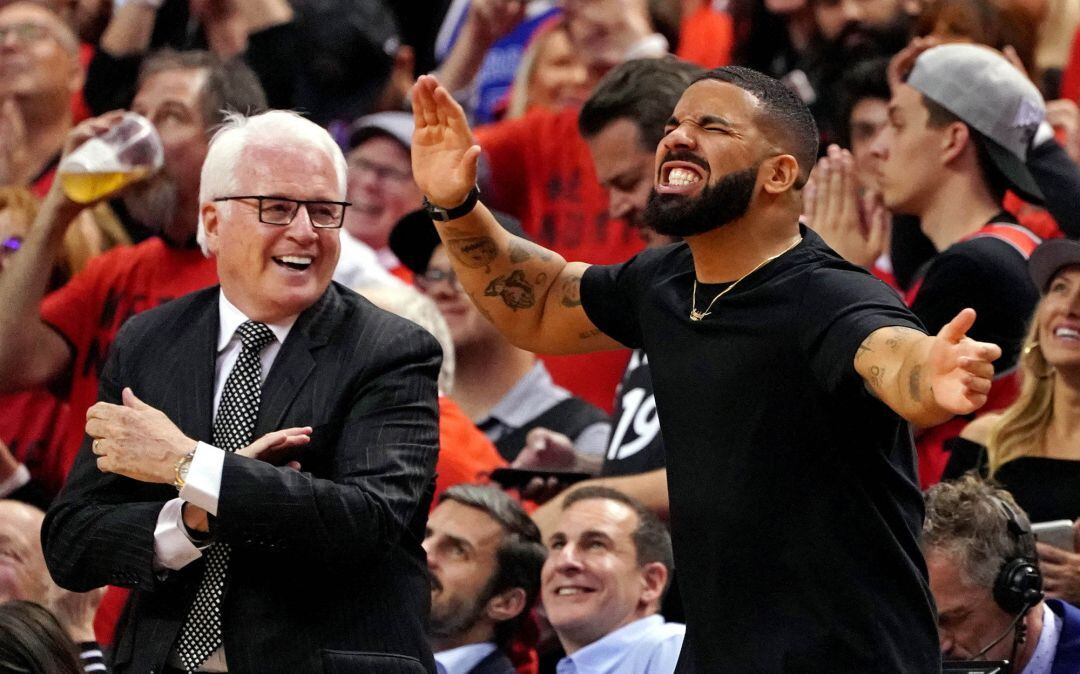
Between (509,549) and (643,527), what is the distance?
378 millimetres

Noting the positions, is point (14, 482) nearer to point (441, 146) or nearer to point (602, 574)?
point (602, 574)

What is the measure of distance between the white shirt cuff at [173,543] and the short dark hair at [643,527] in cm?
171

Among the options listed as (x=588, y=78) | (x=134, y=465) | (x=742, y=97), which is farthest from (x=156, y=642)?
(x=588, y=78)

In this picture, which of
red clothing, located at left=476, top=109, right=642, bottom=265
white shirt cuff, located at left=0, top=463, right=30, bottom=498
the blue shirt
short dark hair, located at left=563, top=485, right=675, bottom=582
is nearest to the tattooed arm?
the blue shirt

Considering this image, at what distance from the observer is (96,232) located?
6230mm

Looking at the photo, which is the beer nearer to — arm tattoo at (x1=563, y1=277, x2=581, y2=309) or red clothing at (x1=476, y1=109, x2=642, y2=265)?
red clothing at (x1=476, y1=109, x2=642, y2=265)

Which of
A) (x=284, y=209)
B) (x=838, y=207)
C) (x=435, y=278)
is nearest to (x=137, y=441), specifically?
(x=284, y=209)

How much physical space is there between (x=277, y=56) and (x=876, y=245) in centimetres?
319

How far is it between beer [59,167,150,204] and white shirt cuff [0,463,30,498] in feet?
2.66

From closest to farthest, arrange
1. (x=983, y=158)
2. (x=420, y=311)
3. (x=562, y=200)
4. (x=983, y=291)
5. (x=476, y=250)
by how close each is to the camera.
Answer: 1. (x=476, y=250)
2. (x=983, y=291)
3. (x=983, y=158)
4. (x=420, y=311)
5. (x=562, y=200)

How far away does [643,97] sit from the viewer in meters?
5.42

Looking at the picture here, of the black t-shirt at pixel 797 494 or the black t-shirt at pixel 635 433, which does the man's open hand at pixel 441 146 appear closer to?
the black t-shirt at pixel 797 494

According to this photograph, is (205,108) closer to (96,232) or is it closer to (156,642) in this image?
(96,232)

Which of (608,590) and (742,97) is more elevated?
(742,97)
